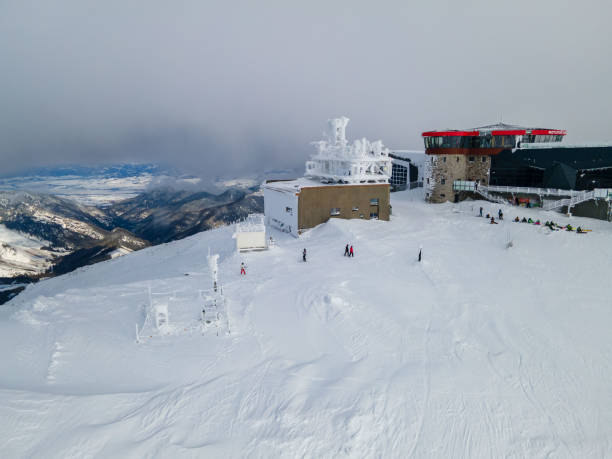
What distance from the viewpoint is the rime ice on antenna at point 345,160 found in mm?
31422

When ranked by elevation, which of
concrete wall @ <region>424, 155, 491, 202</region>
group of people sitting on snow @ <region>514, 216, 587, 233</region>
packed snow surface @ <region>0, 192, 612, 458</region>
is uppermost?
concrete wall @ <region>424, 155, 491, 202</region>

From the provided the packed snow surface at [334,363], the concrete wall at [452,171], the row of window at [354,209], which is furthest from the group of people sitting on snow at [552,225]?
the concrete wall at [452,171]

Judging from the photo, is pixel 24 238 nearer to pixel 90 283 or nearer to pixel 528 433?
pixel 90 283

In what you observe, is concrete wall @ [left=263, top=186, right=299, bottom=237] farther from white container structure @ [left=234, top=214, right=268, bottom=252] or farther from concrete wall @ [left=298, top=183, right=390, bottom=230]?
white container structure @ [left=234, top=214, right=268, bottom=252]

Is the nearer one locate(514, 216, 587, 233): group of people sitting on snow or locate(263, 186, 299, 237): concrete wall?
locate(514, 216, 587, 233): group of people sitting on snow

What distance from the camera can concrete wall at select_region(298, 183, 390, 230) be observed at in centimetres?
2933

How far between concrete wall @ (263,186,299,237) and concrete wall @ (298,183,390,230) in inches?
25.7

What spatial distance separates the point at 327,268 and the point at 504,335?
9540 millimetres

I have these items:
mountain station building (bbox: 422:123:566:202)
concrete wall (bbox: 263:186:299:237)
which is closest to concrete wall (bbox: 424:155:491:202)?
mountain station building (bbox: 422:123:566:202)

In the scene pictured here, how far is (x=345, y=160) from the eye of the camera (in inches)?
1251

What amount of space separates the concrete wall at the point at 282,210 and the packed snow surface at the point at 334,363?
25.0 ft

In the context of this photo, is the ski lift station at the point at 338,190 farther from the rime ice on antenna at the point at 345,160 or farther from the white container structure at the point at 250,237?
the white container structure at the point at 250,237

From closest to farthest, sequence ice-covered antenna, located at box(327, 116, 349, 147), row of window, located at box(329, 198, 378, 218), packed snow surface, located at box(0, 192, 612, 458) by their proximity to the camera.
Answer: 1. packed snow surface, located at box(0, 192, 612, 458)
2. row of window, located at box(329, 198, 378, 218)
3. ice-covered antenna, located at box(327, 116, 349, 147)

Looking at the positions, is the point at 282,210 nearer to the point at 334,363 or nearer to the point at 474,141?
the point at 334,363
